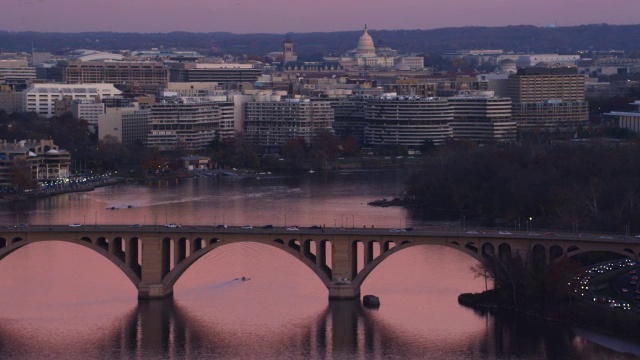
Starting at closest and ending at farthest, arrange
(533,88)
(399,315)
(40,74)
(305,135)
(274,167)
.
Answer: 1. (399,315)
2. (274,167)
3. (305,135)
4. (533,88)
5. (40,74)

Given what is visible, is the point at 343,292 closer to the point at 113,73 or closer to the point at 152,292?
the point at 152,292

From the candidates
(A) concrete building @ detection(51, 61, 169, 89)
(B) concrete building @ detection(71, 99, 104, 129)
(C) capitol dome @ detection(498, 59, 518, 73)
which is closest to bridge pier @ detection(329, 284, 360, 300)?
(B) concrete building @ detection(71, 99, 104, 129)

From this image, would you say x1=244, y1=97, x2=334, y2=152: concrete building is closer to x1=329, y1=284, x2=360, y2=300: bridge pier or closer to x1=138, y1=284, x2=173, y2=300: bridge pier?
x1=138, y1=284, x2=173, y2=300: bridge pier

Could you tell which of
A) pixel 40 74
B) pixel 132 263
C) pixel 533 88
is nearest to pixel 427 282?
pixel 132 263

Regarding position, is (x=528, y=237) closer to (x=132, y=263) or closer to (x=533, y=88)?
(x=132, y=263)

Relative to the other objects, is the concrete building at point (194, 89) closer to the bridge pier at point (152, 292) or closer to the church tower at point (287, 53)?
the church tower at point (287, 53)
